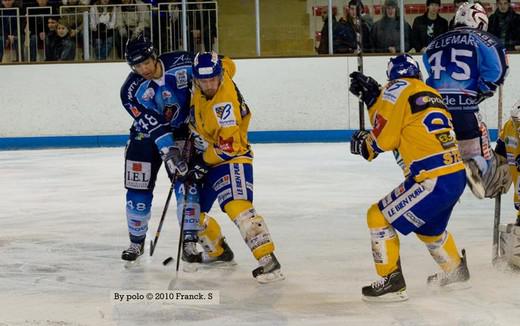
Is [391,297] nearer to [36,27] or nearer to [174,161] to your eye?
[174,161]

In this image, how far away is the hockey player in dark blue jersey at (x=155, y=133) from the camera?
4395 mm

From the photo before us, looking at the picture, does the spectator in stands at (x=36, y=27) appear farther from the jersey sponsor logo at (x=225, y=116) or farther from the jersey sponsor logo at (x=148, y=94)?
the jersey sponsor logo at (x=225, y=116)

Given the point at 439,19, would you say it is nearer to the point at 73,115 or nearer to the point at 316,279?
the point at 73,115

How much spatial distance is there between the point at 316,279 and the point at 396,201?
26.1 inches

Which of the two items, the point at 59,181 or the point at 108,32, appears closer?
the point at 59,181

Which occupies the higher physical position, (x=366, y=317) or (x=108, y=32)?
(x=108, y=32)

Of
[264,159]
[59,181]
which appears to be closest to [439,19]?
[264,159]

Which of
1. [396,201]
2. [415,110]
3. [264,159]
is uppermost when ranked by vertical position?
[415,110]

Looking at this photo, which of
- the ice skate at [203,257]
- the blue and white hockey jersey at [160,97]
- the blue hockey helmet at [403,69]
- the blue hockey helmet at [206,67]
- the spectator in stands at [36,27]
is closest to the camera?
the blue hockey helmet at [403,69]

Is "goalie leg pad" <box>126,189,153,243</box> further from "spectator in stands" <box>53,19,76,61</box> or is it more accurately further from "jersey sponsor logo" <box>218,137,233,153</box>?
"spectator in stands" <box>53,19,76,61</box>

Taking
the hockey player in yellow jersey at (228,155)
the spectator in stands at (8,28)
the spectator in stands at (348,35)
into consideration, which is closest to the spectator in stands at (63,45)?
the spectator in stands at (8,28)

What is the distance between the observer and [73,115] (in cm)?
1054

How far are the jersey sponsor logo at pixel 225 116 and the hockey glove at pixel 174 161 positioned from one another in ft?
0.94

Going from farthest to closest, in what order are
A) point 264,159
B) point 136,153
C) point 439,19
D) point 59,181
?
point 439,19
point 264,159
point 59,181
point 136,153
